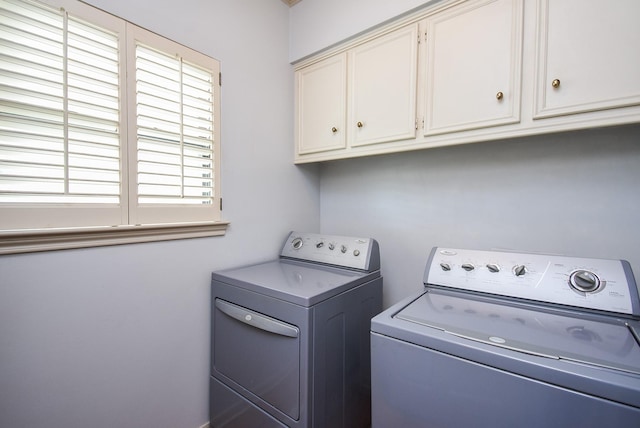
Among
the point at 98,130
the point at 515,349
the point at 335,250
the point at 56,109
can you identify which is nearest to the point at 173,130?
the point at 98,130

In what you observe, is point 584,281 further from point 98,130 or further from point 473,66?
point 98,130

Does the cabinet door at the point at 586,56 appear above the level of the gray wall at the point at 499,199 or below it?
above

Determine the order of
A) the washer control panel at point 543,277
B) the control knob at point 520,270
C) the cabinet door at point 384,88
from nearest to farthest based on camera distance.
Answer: the washer control panel at point 543,277
the control knob at point 520,270
the cabinet door at point 384,88

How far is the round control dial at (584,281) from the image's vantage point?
0.96m

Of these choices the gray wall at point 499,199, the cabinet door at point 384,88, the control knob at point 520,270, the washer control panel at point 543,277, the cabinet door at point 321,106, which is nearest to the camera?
the washer control panel at point 543,277

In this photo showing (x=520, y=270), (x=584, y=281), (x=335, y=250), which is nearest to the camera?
(x=584, y=281)

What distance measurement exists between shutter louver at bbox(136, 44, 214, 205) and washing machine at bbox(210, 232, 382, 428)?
512 millimetres

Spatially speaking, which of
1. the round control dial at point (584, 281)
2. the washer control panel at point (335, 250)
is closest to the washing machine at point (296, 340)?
the washer control panel at point (335, 250)

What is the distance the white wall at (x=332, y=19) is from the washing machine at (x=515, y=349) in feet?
4.38

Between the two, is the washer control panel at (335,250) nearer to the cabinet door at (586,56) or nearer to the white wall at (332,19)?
the cabinet door at (586,56)

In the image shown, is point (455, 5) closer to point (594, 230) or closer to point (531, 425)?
point (594, 230)

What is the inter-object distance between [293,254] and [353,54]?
1.29 m

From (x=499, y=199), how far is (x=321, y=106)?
1.21 m

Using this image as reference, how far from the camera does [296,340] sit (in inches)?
44.8
